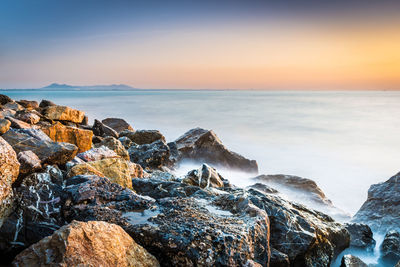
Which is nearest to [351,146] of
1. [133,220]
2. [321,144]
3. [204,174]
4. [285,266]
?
[321,144]

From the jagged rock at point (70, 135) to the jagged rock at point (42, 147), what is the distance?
65.0 inches

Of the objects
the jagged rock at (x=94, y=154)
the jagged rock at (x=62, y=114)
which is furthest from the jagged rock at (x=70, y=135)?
the jagged rock at (x=62, y=114)

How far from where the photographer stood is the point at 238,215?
3.58 meters

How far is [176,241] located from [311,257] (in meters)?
2.36

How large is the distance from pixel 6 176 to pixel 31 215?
51 cm

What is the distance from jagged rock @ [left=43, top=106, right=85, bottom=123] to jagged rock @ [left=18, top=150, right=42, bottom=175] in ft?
18.1

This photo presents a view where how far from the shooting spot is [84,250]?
2.33 m

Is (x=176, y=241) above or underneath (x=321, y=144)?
above

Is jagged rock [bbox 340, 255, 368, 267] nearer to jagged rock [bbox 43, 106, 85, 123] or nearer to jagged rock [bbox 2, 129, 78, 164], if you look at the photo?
jagged rock [bbox 2, 129, 78, 164]

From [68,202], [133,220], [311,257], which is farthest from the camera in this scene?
[311,257]

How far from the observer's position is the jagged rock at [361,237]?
5.47m

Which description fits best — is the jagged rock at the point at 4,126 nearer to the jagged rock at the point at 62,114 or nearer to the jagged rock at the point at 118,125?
the jagged rock at the point at 62,114

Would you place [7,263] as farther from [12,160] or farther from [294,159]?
[294,159]

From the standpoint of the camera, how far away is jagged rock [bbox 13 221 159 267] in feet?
7.41
